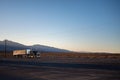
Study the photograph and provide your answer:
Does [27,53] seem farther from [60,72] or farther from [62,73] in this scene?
[62,73]

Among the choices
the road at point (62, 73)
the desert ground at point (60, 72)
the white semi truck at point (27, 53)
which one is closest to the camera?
the road at point (62, 73)

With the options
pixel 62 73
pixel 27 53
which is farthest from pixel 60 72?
pixel 27 53

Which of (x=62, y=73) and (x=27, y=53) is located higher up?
(x=27, y=53)

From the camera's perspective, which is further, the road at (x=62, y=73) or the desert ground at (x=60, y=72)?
the desert ground at (x=60, y=72)

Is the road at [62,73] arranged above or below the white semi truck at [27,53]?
below

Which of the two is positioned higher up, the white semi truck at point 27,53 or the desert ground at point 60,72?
the white semi truck at point 27,53

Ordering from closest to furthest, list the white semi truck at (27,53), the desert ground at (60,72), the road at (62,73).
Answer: the road at (62,73) → the desert ground at (60,72) → the white semi truck at (27,53)

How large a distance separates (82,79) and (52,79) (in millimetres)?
2181

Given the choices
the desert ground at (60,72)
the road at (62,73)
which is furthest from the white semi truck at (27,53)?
the road at (62,73)

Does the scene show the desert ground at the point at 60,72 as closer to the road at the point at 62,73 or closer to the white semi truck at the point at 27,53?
the road at the point at 62,73

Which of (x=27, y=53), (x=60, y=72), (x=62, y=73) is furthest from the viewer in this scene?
(x=27, y=53)

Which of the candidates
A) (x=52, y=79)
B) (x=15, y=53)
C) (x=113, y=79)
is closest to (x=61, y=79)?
(x=52, y=79)

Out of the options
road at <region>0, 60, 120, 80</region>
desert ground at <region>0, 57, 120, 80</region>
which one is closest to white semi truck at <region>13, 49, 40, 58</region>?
desert ground at <region>0, 57, 120, 80</region>

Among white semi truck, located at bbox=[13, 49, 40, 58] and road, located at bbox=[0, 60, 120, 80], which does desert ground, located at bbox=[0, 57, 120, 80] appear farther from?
white semi truck, located at bbox=[13, 49, 40, 58]
